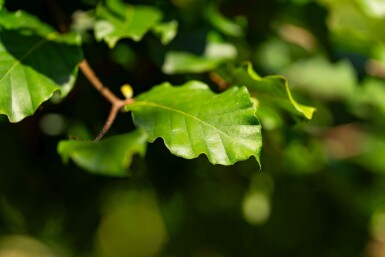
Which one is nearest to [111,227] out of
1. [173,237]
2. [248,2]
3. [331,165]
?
[173,237]

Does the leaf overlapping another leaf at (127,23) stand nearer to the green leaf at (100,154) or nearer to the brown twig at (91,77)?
the brown twig at (91,77)

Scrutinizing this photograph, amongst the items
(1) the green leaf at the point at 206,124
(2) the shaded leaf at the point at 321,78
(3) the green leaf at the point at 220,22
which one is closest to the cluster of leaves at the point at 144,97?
(1) the green leaf at the point at 206,124

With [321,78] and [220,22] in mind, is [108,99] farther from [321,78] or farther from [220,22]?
[321,78]

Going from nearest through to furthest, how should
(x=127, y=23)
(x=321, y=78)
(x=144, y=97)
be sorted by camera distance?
(x=144, y=97)
(x=127, y=23)
(x=321, y=78)

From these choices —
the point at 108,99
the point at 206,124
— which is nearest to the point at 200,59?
the point at 108,99

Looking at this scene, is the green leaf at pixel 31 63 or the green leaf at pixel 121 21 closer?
the green leaf at pixel 31 63

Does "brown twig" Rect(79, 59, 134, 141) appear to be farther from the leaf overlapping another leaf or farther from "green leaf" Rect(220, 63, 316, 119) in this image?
"green leaf" Rect(220, 63, 316, 119)

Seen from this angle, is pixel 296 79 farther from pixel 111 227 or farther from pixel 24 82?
pixel 24 82
